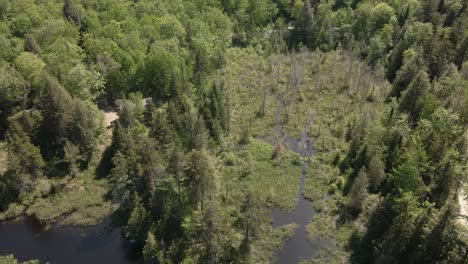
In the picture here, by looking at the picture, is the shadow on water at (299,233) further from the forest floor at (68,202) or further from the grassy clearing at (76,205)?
the grassy clearing at (76,205)

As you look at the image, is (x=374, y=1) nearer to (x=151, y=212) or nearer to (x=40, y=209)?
(x=151, y=212)

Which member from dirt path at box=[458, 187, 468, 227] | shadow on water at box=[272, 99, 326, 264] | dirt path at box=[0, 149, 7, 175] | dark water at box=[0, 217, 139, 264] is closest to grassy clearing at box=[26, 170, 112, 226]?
dark water at box=[0, 217, 139, 264]

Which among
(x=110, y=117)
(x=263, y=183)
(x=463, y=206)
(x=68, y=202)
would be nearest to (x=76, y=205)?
(x=68, y=202)

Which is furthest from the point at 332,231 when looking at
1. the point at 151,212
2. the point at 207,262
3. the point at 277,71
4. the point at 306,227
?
the point at 277,71

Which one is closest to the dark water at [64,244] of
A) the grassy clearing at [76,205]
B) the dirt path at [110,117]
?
the grassy clearing at [76,205]

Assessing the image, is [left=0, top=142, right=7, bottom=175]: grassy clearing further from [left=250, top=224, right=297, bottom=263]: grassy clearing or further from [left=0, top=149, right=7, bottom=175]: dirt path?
[left=250, top=224, right=297, bottom=263]: grassy clearing

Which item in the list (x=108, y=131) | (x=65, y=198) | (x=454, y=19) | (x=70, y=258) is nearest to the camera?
(x=70, y=258)
